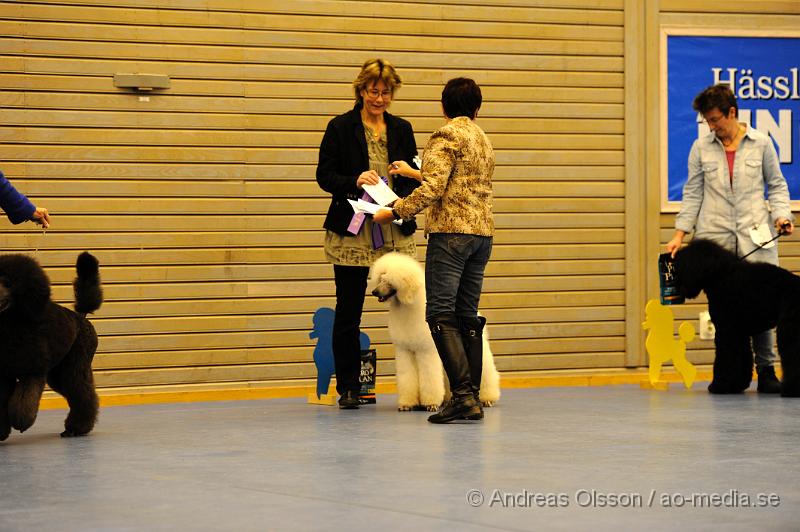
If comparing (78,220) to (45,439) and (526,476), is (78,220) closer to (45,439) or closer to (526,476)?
(45,439)

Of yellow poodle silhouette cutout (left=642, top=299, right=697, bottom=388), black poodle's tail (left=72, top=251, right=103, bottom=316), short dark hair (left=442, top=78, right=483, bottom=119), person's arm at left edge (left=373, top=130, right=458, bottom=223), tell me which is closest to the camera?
black poodle's tail (left=72, top=251, right=103, bottom=316)

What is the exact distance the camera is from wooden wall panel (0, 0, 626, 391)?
7211mm

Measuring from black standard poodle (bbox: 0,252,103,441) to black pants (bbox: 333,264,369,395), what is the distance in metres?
1.48

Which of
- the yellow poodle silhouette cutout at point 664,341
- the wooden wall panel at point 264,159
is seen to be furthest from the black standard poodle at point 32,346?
the yellow poodle silhouette cutout at point 664,341

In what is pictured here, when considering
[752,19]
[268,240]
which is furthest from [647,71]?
[268,240]

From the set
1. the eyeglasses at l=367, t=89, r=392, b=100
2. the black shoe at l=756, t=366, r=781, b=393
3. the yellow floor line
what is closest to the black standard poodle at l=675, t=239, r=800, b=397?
the black shoe at l=756, t=366, r=781, b=393

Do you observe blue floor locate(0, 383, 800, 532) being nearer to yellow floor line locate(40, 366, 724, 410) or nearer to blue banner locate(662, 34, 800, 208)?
yellow floor line locate(40, 366, 724, 410)

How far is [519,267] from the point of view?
8102mm

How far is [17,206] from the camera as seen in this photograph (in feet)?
16.8

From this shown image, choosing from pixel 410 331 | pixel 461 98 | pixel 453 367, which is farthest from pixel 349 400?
pixel 461 98

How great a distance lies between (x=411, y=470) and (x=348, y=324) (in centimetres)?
217

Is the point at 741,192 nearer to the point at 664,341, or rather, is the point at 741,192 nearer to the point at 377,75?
the point at 664,341

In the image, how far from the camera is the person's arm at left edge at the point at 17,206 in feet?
16.7

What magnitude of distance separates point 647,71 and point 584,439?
159 inches
